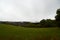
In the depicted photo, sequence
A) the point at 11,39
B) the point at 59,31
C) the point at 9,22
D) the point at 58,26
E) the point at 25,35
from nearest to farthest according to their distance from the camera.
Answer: the point at 11,39 < the point at 25,35 < the point at 59,31 < the point at 58,26 < the point at 9,22

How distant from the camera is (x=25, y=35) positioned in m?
33.2

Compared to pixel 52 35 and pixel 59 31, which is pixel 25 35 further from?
pixel 59 31

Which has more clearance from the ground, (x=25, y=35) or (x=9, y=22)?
(x=9, y=22)

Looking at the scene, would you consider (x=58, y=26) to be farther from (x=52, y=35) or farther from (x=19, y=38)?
(x=19, y=38)

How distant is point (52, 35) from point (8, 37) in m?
9.10

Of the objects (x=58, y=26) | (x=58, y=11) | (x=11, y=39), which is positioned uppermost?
(x=58, y=11)

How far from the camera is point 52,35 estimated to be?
33312mm

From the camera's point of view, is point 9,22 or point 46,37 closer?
point 46,37

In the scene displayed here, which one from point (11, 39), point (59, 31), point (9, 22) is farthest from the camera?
point (9, 22)

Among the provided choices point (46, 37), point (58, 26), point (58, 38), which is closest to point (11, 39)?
point (46, 37)

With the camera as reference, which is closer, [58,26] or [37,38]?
[37,38]

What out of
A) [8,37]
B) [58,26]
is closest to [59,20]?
[58,26]

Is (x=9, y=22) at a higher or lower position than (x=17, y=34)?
higher

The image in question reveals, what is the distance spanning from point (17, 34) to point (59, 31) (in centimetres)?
988
